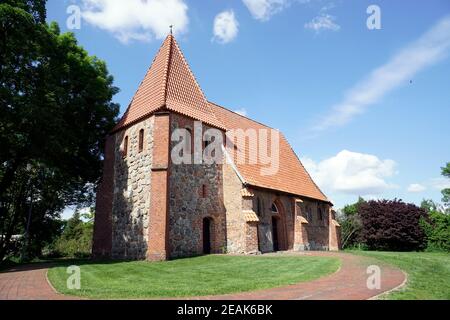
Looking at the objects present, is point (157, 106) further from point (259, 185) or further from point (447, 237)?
point (447, 237)

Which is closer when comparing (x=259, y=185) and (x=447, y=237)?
(x=259, y=185)

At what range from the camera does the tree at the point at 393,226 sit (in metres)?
30.1

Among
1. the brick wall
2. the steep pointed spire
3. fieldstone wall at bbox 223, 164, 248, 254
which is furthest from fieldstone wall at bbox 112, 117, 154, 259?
fieldstone wall at bbox 223, 164, 248, 254

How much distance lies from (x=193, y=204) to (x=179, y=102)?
6.06 m

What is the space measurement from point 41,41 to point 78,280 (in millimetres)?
12263

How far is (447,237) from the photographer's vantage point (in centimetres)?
2850

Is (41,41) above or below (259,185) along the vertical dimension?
above

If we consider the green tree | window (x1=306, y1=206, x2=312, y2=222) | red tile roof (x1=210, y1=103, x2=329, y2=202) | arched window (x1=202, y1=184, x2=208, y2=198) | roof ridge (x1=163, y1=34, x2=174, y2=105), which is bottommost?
the green tree

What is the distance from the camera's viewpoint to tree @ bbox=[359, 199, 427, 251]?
30.1m

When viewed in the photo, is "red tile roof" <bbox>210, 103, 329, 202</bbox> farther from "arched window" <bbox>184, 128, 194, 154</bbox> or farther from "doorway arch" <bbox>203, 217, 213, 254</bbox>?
"arched window" <bbox>184, 128, 194, 154</bbox>

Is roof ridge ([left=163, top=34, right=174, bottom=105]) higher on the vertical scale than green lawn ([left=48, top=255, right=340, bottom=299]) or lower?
higher

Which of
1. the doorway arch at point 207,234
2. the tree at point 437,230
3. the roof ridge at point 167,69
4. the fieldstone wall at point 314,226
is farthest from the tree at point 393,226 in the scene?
the roof ridge at point 167,69
